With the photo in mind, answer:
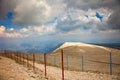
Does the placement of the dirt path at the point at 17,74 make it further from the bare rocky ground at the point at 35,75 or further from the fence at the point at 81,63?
the fence at the point at 81,63

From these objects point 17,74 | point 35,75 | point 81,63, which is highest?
point 17,74

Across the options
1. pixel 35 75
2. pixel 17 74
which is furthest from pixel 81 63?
pixel 17 74

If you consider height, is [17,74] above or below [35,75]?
above

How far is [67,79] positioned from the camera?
57.2 ft

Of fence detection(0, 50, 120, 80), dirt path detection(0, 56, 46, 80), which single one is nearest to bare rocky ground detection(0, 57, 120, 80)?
dirt path detection(0, 56, 46, 80)

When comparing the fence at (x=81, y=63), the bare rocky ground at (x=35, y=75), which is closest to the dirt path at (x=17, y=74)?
the bare rocky ground at (x=35, y=75)

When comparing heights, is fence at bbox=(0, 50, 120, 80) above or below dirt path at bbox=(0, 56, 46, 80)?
below

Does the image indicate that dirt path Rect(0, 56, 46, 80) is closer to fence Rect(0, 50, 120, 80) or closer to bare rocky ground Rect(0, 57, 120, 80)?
bare rocky ground Rect(0, 57, 120, 80)

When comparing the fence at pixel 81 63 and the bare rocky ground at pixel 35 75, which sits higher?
the bare rocky ground at pixel 35 75

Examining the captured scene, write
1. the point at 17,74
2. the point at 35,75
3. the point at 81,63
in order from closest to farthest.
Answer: the point at 17,74 < the point at 35,75 < the point at 81,63

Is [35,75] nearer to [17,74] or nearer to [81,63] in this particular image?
[17,74]

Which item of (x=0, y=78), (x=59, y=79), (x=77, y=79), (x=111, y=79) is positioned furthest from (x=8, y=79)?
(x=111, y=79)

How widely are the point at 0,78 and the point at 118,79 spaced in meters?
11.0

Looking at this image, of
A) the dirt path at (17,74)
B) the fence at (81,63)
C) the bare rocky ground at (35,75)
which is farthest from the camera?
the fence at (81,63)
